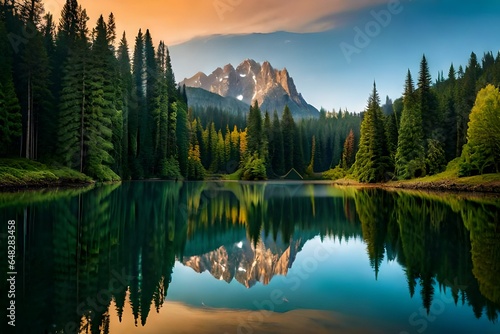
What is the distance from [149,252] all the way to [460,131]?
2888 inches

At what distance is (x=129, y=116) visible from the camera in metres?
74.5

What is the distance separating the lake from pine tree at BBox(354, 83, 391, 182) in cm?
5838

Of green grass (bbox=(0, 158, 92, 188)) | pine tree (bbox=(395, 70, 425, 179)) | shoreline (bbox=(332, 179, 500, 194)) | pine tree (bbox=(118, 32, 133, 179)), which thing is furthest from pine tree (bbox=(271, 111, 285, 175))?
green grass (bbox=(0, 158, 92, 188))

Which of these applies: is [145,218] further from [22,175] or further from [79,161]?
[79,161]

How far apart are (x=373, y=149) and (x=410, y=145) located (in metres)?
8.08

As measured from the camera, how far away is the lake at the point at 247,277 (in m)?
6.93

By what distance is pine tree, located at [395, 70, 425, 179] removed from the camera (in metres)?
66.6

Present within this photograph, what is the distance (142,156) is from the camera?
7606 centimetres

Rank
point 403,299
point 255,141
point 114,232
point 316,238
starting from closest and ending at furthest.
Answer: point 403,299 < point 114,232 < point 316,238 < point 255,141

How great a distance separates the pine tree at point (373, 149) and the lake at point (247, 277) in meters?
58.4

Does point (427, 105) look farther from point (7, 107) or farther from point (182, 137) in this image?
point (7, 107)

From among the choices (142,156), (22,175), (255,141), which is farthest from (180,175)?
(22,175)

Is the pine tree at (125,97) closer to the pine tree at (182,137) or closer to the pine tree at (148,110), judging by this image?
the pine tree at (148,110)

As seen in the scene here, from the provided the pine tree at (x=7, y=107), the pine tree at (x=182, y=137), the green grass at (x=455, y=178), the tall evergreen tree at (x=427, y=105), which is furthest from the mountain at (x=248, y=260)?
the pine tree at (x=182, y=137)
